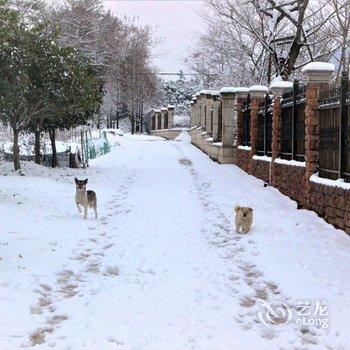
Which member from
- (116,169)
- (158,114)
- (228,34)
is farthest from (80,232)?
(158,114)

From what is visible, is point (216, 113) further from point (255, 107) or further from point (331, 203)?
point (331, 203)

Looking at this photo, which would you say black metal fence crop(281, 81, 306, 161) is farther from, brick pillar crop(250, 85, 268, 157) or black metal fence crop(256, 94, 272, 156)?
brick pillar crop(250, 85, 268, 157)

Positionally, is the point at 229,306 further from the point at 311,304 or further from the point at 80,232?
the point at 80,232

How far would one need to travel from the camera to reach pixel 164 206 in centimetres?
1110

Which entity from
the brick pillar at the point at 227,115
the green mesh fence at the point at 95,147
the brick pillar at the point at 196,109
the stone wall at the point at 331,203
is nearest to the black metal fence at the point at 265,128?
the brick pillar at the point at 227,115

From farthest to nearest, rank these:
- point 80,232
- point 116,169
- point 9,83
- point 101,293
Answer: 1. point 116,169
2. point 9,83
3. point 80,232
4. point 101,293

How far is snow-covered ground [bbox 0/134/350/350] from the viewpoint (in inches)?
171

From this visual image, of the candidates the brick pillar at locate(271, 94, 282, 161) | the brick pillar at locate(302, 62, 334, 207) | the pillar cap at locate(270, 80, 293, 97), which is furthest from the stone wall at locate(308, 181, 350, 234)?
the pillar cap at locate(270, 80, 293, 97)

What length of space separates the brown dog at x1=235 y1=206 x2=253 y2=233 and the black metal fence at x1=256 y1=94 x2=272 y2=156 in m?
6.79

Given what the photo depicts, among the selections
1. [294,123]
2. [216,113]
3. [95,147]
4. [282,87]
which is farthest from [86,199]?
[95,147]


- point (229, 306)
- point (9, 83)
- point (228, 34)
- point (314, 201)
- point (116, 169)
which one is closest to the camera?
point (229, 306)

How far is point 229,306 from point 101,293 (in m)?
1.38

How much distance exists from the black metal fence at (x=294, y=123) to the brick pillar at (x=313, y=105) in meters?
0.80

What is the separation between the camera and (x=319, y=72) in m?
9.81
